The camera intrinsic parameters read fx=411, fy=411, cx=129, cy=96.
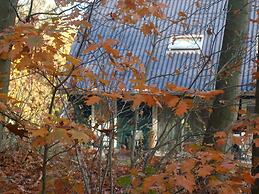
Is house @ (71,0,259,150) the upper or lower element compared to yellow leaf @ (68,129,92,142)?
upper

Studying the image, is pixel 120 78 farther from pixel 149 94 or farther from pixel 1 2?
pixel 149 94

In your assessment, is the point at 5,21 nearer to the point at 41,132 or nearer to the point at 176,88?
the point at 41,132

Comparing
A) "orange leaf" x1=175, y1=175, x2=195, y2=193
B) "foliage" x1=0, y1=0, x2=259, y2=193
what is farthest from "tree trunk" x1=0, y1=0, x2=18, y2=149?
"orange leaf" x1=175, y1=175, x2=195, y2=193

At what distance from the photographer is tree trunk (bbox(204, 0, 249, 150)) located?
507 cm

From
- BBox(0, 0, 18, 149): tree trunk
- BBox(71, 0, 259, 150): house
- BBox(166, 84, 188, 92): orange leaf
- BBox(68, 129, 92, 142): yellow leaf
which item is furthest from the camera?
BBox(71, 0, 259, 150): house

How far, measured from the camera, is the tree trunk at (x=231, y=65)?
5066 mm

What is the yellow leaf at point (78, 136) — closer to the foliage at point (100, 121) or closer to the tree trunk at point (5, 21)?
the foliage at point (100, 121)

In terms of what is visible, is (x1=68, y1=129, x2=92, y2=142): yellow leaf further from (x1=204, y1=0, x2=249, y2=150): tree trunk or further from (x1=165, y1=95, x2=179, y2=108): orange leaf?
(x1=204, y1=0, x2=249, y2=150): tree trunk

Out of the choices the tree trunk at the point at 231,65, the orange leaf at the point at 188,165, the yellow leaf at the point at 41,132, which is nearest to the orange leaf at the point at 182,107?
the orange leaf at the point at 188,165

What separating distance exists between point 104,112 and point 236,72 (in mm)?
2126

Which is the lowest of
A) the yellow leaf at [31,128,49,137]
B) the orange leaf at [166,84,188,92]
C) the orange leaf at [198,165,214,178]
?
the orange leaf at [198,165,214,178]

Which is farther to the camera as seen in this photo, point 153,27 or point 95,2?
point 153,27

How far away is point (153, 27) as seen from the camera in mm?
4809

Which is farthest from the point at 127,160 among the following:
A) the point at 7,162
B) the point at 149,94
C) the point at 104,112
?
the point at 7,162
